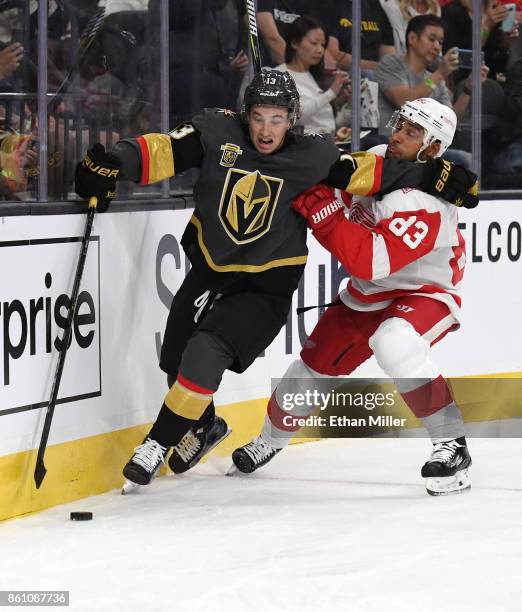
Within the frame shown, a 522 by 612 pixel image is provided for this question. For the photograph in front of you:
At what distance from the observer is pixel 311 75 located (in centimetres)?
489

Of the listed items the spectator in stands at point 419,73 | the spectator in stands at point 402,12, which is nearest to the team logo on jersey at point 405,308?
the spectator in stands at point 419,73

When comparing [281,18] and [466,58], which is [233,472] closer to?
[281,18]

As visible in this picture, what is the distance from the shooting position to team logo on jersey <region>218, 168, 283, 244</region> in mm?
3646

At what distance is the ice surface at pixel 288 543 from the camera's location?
273cm

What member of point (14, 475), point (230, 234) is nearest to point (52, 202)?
point (230, 234)

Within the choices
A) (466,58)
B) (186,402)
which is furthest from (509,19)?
(186,402)

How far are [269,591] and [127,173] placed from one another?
4.22 ft

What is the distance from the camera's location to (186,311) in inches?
148

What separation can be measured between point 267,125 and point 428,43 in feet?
5.78

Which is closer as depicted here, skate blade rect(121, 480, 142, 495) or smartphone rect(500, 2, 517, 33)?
skate blade rect(121, 480, 142, 495)

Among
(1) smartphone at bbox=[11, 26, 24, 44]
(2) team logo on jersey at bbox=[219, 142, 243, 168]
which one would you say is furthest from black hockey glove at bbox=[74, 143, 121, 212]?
(1) smartphone at bbox=[11, 26, 24, 44]

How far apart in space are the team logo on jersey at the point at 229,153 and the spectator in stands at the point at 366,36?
140 centimetres

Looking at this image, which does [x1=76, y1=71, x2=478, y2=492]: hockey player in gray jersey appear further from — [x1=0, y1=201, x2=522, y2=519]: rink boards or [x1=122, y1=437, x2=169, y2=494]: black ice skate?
[x1=0, y1=201, x2=522, y2=519]: rink boards

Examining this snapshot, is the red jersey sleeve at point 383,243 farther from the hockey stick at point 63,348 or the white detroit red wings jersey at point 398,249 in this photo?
the hockey stick at point 63,348
